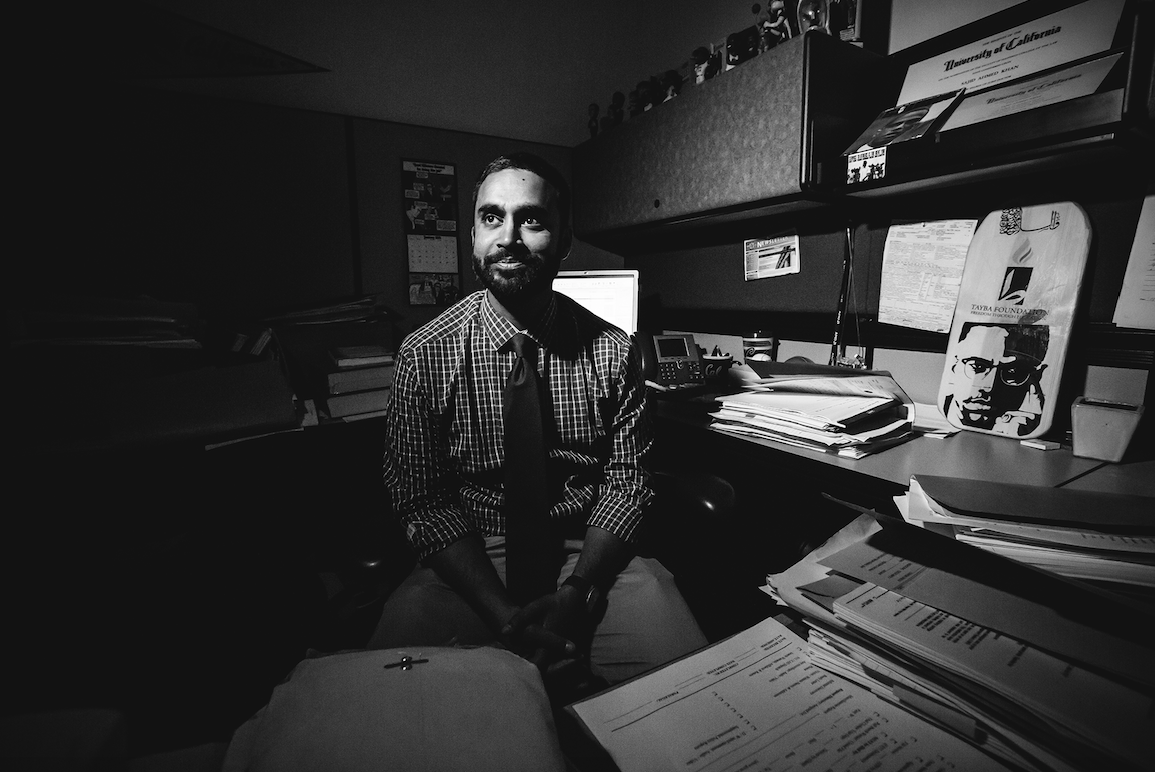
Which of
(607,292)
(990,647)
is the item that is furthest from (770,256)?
(990,647)

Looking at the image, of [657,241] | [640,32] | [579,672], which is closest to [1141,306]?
[579,672]

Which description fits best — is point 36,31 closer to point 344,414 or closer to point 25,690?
point 344,414

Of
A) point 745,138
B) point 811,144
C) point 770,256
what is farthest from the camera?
point 770,256

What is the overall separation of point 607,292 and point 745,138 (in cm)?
79

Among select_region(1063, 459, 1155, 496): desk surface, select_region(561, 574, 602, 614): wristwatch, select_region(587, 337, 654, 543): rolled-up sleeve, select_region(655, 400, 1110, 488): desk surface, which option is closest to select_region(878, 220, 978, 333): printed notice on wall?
select_region(655, 400, 1110, 488): desk surface

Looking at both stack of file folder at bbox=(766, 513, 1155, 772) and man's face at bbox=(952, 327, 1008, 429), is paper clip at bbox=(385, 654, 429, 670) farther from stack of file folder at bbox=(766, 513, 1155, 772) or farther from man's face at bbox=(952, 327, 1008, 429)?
man's face at bbox=(952, 327, 1008, 429)

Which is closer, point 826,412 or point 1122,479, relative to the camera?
point 1122,479

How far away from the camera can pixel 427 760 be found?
0.41 m

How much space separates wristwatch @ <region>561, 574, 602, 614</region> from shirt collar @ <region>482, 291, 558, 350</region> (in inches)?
20.7

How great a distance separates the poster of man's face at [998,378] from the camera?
1.22 meters

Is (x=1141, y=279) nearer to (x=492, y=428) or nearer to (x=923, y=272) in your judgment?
(x=923, y=272)

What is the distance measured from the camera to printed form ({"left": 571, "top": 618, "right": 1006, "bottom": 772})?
1.38ft

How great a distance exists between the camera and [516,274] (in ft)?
3.81

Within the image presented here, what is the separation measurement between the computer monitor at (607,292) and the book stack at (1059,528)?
5.07 feet
